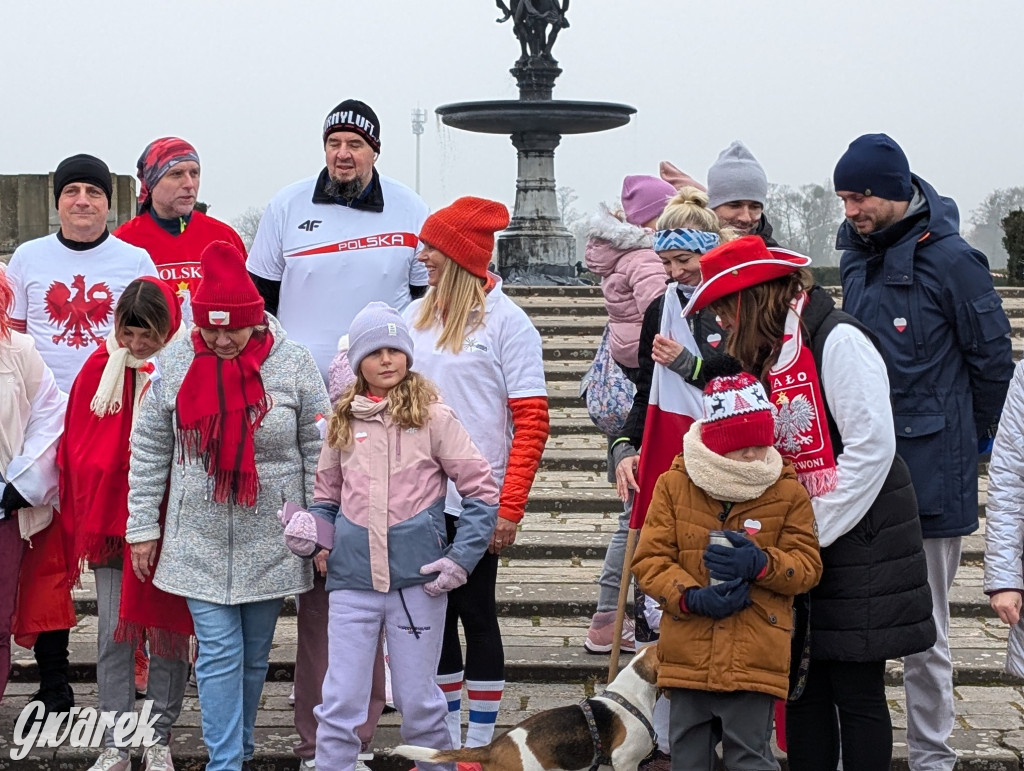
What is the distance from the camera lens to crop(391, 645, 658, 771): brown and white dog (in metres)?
4.21

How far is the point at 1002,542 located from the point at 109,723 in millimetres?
2969

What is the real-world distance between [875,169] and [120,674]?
3025mm

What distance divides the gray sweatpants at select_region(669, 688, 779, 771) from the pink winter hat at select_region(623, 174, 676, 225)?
8.00 feet

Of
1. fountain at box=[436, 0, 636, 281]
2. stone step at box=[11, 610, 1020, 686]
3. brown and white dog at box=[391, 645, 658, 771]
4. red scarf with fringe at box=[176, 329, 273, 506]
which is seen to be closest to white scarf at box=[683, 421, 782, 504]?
brown and white dog at box=[391, 645, 658, 771]

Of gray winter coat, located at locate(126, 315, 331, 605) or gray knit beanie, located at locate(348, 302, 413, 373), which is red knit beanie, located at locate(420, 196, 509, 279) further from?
gray winter coat, located at locate(126, 315, 331, 605)

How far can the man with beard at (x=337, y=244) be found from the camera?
5.30m

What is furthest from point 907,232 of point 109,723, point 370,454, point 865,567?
point 109,723

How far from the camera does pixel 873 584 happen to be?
375cm

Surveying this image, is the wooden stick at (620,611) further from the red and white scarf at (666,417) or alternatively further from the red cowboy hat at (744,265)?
the red cowboy hat at (744,265)

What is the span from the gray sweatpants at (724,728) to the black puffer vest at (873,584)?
0.24 meters

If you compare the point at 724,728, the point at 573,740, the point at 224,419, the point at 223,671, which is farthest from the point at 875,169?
the point at 223,671

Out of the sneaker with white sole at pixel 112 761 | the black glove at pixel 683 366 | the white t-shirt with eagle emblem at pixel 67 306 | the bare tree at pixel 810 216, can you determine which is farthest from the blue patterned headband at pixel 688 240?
the bare tree at pixel 810 216

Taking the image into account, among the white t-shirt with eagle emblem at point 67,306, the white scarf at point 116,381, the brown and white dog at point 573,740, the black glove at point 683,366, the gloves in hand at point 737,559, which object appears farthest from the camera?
the white t-shirt with eagle emblem at point 67,306

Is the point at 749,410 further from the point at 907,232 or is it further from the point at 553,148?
the point at 553,148
